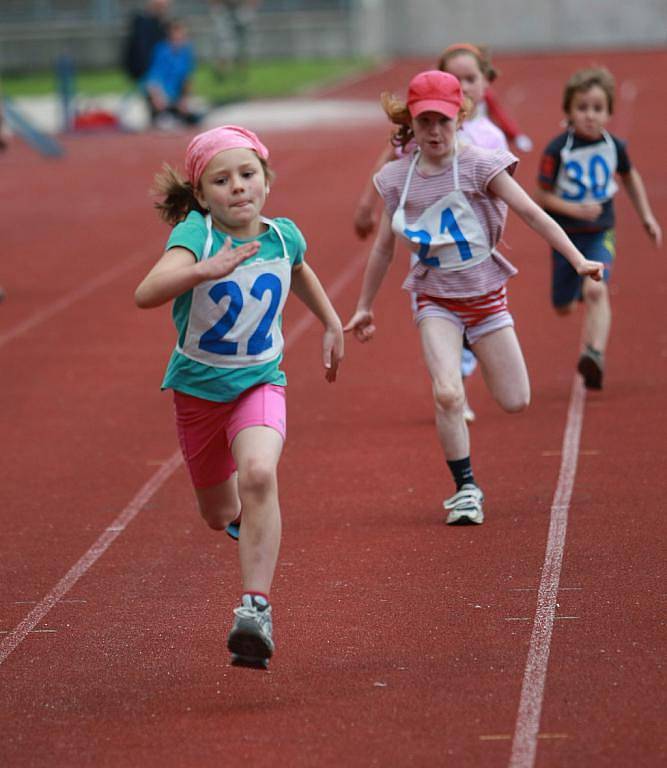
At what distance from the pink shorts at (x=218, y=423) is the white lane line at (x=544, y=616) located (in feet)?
3.48

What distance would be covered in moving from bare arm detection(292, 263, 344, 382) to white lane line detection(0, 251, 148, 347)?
628 centimetres

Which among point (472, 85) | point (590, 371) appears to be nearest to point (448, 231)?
point (472, 85)

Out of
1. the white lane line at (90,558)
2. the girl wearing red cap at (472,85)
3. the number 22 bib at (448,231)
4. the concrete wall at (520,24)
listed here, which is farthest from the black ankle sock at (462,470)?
the concrete wall at (520,24)

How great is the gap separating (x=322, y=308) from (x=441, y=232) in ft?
4.41

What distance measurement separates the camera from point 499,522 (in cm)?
662

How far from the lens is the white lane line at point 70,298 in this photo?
1170cm

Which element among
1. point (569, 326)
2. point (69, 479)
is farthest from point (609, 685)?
point (569, 326)

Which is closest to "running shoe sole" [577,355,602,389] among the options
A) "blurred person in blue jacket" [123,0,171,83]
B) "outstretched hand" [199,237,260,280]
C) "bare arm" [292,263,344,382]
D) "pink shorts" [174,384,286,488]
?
"bare arm" [292,263,344,382]

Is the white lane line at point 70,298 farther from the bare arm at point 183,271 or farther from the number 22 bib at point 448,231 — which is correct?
the bare arm at point 183,271

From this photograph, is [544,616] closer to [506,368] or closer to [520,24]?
[506,368]

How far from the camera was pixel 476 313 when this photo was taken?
260 inches

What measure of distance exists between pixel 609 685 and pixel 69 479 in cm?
374

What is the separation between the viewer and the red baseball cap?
6.28 m

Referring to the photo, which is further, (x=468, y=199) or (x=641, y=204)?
(x=641, y=204)
